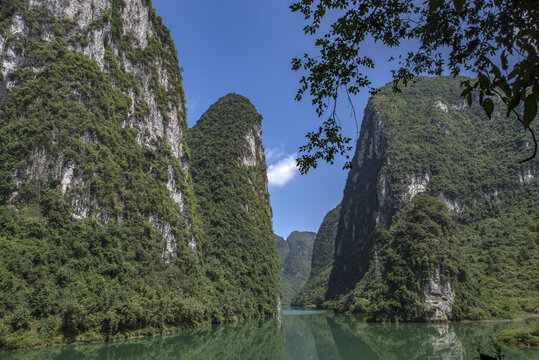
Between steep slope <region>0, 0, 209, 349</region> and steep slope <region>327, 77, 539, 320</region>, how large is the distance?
87.3 ft

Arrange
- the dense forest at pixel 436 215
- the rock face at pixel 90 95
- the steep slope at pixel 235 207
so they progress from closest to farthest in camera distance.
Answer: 1. the rock face at pixel 90 95
2. the dense forest at pixel 436 215
3. the steep slope at pixel 235 207

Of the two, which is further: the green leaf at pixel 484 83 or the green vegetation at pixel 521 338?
the green vegetation at pixel 521 338

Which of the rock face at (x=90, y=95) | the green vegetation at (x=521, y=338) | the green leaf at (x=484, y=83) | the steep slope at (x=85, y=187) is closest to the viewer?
the green leaf at (x=484, y=83)

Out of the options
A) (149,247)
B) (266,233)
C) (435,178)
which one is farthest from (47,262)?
(435,178)

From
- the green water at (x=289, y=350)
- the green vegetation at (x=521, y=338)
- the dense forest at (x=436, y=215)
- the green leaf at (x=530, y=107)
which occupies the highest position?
the dense forest at (x=436, y=215)

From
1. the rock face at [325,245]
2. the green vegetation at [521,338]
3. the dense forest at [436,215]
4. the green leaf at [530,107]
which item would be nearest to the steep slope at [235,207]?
the dense forest at [436,215]

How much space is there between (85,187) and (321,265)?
112 metres

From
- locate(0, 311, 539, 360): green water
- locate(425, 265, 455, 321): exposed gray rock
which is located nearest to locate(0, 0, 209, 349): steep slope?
locate(0, 311, 539, 360): green water

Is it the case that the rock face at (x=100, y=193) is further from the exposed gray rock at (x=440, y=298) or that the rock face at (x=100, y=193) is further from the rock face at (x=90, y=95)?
the exposed gray rock at (x=440, y=298)

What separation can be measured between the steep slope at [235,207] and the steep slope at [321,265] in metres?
36.6

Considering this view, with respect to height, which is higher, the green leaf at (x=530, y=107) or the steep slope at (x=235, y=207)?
the steep slope at (x=235, y=207)

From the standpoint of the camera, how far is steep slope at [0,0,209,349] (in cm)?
2345

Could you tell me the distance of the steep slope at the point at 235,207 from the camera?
52.7 m

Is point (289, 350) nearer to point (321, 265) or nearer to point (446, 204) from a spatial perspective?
point (446, 204)
